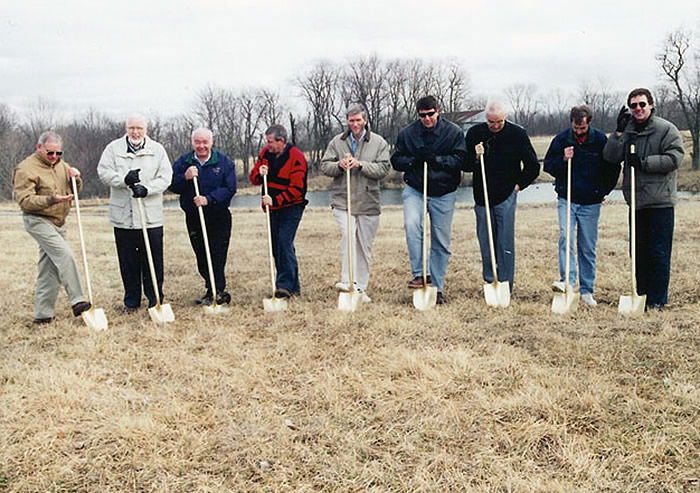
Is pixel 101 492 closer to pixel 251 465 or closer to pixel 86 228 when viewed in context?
pixel 251 465

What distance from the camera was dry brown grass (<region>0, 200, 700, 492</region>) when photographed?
317cm

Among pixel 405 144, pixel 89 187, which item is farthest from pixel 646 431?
pixel 89 187

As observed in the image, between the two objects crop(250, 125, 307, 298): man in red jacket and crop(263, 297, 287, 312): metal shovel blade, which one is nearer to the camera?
crop(263, 297, 287, 312): metal shovel blade

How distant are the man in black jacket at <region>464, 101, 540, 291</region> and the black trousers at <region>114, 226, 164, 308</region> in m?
3.48

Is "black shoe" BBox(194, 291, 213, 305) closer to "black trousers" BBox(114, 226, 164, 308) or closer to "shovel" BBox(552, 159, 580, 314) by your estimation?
"black trousers" BBox(114, 226, 164, 308)

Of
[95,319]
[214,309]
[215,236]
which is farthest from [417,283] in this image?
[95,319]

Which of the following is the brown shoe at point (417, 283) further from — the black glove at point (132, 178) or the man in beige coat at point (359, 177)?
the black glove at point (132, 178)

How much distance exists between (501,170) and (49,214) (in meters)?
4.73

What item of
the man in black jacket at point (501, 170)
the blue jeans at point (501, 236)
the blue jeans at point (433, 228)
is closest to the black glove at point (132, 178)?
the blue jeans at point (433, 228)

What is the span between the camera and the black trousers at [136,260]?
250 inches

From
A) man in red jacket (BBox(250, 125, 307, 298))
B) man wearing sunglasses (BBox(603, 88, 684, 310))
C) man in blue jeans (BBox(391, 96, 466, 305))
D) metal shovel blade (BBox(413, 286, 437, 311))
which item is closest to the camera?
man wearing sunglasses (BBox(603, 88, 684, 310))

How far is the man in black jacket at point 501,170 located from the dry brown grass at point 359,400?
28.6 inches

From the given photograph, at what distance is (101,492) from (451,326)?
329 centimetres

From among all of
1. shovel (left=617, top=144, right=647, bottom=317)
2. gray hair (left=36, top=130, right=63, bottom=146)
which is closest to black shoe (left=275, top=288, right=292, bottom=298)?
gray hair (left=36, top=130, right=63, bottom=146)
